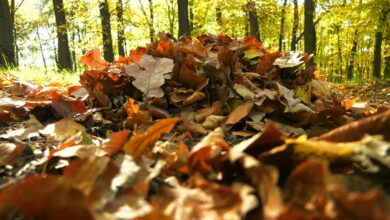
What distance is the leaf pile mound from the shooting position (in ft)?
2.45

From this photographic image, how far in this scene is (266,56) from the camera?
8.04 ft

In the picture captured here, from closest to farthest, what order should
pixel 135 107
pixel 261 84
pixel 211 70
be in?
pixel 135 107, pixel 211 70, pixel 261 84

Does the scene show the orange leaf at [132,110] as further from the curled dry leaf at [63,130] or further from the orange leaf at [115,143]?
the orange leaf at [115,143]

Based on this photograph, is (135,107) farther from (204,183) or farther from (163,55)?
(204,183)

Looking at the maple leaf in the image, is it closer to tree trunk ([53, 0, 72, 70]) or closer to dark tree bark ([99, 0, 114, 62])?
tree trunk ([53, 0, 72, 70])

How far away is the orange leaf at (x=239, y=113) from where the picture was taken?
190 cm

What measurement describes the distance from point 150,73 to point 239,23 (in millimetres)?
16462

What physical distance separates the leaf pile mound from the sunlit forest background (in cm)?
106

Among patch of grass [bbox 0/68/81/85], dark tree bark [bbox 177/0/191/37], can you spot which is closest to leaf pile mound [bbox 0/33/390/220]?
patch of grass [bbox 0/68/81/85]

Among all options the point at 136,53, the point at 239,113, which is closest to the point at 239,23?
the point at 136,53

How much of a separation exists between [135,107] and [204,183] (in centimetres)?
103

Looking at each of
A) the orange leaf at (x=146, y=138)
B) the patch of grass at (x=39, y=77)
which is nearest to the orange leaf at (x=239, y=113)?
the orange leaf at (x=146, y=138)

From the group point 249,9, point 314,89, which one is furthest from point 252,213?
point 249,9

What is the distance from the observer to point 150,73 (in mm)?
2135
